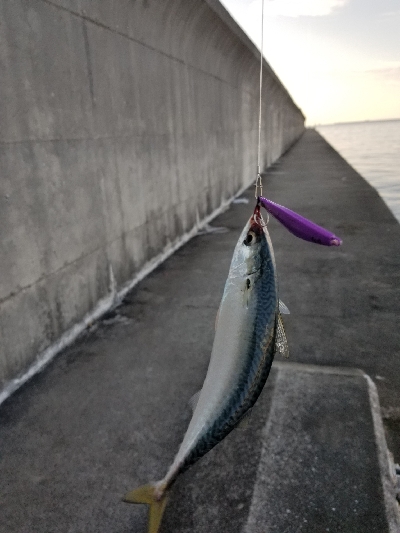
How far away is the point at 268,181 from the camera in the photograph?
16734 mm

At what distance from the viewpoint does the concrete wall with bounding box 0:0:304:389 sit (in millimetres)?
3662

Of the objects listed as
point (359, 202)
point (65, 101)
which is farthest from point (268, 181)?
point (65, 101)

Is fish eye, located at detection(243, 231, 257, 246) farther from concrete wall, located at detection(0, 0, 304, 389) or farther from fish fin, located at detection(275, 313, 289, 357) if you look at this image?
concrete wall, located at detection(0, 0, 304, 389)

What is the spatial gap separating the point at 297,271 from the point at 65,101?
13.0 ft

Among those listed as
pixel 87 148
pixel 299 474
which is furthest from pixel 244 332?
pixel 87 148

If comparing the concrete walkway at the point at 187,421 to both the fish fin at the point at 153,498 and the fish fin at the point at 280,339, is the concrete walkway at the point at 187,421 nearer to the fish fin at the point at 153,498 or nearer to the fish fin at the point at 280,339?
the fish fin at the point at 153,498

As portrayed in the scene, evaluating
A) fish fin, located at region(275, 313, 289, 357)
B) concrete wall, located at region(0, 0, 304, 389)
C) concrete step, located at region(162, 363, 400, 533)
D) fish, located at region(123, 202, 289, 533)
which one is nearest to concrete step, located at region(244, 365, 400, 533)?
concrete step, located at region(162, 363, 400, 533)

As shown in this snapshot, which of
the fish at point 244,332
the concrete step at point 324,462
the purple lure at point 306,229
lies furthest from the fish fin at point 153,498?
the purple lure at point 306,229

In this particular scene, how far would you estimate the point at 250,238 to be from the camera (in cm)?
185

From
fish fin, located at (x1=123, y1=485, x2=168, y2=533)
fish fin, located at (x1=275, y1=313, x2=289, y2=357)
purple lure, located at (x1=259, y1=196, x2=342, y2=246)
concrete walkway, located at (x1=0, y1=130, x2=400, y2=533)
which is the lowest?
concrete walkway, located at (x1=0, y1=130, x2=400, y2=533)

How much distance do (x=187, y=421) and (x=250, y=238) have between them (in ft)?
6.24

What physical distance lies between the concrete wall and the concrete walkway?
60 centimetres

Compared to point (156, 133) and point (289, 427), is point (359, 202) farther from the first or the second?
point (289, 427)

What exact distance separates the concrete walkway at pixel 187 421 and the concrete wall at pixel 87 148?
0.60 meters
